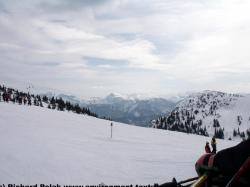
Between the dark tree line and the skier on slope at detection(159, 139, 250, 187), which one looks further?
the dark tree line

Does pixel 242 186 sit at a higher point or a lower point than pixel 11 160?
higher

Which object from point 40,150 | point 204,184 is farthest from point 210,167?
point 40,150

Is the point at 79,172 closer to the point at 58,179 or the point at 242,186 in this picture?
the point at 58,179

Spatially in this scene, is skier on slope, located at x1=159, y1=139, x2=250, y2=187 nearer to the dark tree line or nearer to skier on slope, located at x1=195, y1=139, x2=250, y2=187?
skier on slope, located at x1=195, y1=139, x2=250, y2=187

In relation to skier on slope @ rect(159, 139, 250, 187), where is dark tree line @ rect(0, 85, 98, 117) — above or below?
above

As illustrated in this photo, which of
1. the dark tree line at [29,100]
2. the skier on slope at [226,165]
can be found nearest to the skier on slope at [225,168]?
the skier on slope at [226,165]

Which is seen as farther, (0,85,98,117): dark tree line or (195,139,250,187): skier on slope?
(0,85,98,117): dark tree line

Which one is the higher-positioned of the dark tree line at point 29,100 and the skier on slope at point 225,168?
the dark tree line at point 29,100

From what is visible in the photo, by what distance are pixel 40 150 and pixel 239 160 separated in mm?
17188

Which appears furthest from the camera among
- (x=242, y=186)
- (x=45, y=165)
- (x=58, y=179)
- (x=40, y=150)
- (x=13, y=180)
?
(x=40, y=150)

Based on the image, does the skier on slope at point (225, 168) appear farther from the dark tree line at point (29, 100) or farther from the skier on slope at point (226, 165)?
the dark tree line at point (29, 100)

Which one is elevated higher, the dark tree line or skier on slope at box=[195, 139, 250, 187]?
the dark tree line

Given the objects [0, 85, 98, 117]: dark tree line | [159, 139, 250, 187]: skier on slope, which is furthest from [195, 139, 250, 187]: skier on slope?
[0, 85, 98, 117]: dark tree line

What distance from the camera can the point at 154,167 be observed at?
18281 millimetres
